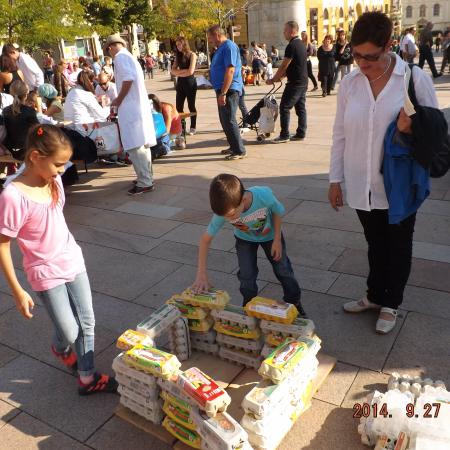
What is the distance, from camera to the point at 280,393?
7.79 feet

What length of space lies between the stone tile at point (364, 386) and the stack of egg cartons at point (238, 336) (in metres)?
0.57

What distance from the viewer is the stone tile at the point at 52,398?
9.04 feet

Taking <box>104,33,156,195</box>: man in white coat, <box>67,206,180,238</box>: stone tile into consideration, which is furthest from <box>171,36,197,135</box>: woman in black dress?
<box>67,206,180,238</box>: stone tile

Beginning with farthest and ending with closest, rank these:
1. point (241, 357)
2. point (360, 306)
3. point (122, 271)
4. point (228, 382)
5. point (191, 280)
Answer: point (122, 271) → point (191, 280) → point (360, 306) → point (241, 357) → point (228, 382)

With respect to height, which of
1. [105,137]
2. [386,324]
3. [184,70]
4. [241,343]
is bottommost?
[386,324]

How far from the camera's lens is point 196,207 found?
19.6 ft

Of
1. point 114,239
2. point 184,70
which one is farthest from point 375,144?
point 184,70

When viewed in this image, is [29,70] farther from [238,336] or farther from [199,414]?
[199,414]

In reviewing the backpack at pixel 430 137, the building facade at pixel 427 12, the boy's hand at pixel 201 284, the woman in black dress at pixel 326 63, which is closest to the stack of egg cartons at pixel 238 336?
the boy's hand at pixel 201 284

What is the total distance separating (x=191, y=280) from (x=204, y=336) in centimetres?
112

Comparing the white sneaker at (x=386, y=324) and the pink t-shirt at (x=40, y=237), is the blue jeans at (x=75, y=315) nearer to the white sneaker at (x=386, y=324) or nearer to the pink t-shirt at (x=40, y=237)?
the pink t-shirt at (x=40, y=237)

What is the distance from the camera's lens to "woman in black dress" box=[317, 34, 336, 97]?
13242mm

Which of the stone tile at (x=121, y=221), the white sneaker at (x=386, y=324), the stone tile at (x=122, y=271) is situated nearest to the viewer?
the white sneaker at (x=386, y=324)

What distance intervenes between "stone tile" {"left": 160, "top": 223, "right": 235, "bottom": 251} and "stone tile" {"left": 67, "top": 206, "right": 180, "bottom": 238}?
12 cm
